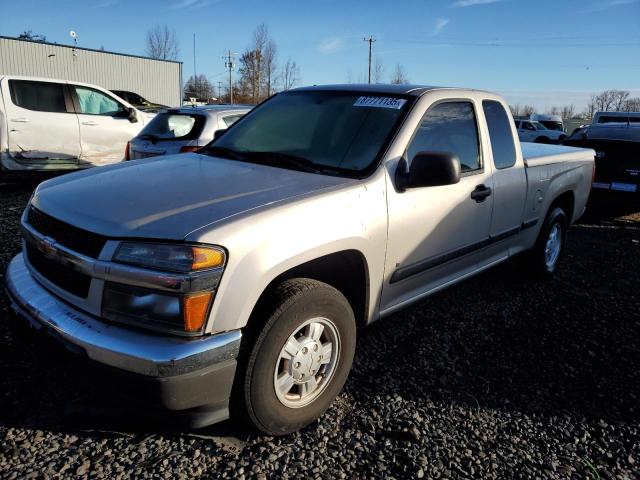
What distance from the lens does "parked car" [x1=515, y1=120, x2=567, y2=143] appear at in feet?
89.4

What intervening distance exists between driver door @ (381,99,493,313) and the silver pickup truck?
1 cm

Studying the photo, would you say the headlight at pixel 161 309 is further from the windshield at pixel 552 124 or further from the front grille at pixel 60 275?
the windshield at pixel 552 124

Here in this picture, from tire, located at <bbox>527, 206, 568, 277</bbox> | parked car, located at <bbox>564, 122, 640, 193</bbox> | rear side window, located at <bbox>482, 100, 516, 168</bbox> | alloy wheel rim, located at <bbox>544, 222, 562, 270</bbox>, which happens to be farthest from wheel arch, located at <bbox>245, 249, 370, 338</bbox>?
parked car, located at <bbox>564, 122, 640, 193</bbox>

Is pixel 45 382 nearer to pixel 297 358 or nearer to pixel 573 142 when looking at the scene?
pixel 297 358

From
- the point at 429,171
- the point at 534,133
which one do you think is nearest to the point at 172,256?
the point at 429,171

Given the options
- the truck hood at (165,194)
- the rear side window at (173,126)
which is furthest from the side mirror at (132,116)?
the truck hood at (165,194)

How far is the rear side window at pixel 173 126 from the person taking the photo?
6738mm

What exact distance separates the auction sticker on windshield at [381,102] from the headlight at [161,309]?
68.8 inches

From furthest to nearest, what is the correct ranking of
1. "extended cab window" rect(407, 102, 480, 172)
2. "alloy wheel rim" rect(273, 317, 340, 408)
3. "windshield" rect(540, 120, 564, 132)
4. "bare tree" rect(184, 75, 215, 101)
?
1. "bare tree" rect(184, 75, 215, 101)
2. "windshield" rect(540, 120, 564, 132)
3. "extended cab window" rect(407, 102, 480, 172)
4. "alloy wheel rim" rect(273, 317, 340, 408)

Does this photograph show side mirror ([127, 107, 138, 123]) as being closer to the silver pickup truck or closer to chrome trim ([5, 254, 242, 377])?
the silver pickup truck

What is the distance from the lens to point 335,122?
316 centimetres

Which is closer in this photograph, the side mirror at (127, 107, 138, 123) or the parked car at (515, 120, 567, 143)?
the side mirror at (127, 107, 138, 123)

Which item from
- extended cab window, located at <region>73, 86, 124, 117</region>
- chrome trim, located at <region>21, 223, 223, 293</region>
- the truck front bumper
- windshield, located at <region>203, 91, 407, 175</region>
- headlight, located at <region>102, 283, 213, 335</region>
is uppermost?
extended cab window, located at <region>73, 86, 124, 117</region>

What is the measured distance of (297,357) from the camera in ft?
7.75
